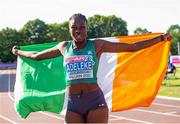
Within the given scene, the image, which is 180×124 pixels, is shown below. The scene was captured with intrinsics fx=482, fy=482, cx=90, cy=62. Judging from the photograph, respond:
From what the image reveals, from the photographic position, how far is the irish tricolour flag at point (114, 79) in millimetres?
7789

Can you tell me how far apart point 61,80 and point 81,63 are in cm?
271

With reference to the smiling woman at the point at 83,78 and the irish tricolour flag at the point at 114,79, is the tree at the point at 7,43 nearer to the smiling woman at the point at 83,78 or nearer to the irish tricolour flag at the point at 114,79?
the irish tricolour flag at the point at 114,79

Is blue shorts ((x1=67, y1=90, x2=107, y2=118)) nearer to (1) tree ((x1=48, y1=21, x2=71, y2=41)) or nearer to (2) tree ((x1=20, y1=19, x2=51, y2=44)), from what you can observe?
(2) tree ((x1=20, y1=19, x2=51, y2=44))

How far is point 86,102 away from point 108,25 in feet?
427

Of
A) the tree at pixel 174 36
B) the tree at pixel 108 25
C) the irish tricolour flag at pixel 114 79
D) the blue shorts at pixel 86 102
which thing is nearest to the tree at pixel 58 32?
the tree at pixel 108 25

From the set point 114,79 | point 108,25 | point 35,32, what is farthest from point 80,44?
point 108,25

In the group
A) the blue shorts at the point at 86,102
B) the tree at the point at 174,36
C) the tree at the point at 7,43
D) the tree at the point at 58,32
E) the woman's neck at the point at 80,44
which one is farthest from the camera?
the tree at the point at 58,32

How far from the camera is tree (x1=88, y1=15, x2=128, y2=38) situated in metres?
132

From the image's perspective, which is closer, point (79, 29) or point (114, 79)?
point (79, 29)

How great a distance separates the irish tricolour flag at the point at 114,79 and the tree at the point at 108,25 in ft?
402

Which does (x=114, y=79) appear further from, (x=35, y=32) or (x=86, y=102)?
(x=35, y=32)

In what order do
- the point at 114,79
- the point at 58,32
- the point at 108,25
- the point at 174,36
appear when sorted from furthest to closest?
the point at 108,25 < the point at 58,32 < the point at 174,36 < the point at 114,79

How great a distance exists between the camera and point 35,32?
118812 mm

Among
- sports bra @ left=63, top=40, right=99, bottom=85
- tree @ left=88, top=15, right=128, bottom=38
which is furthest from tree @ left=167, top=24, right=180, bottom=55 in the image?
sports bra @ left=63, top=40, right=99, bottom=85
